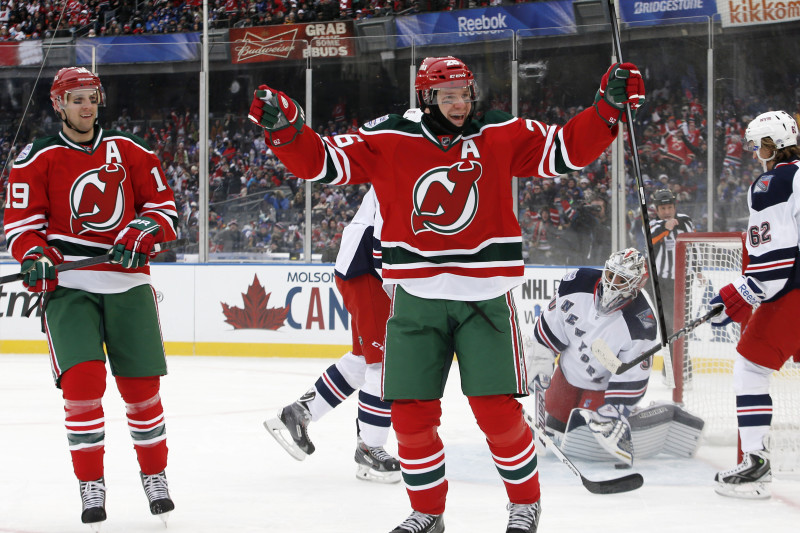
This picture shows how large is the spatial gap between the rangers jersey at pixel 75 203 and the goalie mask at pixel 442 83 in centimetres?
84

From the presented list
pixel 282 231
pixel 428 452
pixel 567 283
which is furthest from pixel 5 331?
pixel 428 452

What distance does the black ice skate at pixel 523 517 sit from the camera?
2.20 meters

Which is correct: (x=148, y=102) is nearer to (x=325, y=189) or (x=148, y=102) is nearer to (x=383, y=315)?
(x=325, y=189)

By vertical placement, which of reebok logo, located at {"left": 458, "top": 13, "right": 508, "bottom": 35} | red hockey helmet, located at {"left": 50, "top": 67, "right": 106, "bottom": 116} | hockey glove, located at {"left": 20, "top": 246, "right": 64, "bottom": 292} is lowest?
hockey glove, located at {"left": 20, "top": 246, "right": 64, "bottom": 292}

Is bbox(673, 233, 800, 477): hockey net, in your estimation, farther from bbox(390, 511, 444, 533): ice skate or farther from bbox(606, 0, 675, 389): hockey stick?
bbox(390, 511, 444, 533): ice skate

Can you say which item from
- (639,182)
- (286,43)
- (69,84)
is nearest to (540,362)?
(639,182)

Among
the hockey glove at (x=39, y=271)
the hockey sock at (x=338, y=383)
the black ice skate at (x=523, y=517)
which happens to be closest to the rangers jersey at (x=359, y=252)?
the hockey sock at (x=338, y=383)

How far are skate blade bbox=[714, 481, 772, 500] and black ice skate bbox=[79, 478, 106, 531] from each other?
1.83 metres

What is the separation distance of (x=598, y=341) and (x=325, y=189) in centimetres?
450

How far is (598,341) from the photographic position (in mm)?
3133

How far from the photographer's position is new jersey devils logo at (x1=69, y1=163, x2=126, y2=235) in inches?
98.7

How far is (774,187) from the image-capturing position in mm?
2859

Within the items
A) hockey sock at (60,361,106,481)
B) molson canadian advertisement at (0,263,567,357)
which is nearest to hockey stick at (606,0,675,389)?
hockey sock at (60,361,106,481)

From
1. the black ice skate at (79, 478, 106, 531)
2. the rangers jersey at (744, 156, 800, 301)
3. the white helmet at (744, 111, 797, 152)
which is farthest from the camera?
the white helmet at (744, 111, 797, 152)
